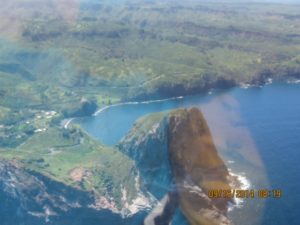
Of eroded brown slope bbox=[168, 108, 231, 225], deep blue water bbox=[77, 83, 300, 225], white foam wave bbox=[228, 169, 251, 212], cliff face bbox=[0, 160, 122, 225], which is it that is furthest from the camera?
cliff face bbox=[0, 160, 122, 225]

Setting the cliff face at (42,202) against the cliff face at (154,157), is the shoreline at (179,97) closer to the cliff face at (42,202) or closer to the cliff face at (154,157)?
the cliff face at (42,202)

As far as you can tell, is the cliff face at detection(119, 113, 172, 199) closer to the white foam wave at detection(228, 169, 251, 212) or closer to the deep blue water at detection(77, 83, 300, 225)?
the white foam wave at detection(228, 169, 251, 212)

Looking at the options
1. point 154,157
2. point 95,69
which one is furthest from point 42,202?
point 95,69

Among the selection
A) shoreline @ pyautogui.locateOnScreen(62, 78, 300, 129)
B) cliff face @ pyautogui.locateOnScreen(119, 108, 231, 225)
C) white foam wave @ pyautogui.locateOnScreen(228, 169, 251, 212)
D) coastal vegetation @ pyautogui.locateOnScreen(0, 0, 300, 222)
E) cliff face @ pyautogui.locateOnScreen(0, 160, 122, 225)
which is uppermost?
cliff face @ pyautogui.locateOnScreen(119, 108, 231, 225)

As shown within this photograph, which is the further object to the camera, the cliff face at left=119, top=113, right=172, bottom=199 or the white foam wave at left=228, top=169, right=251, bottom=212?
the white foam wave at left=228, top=169, right=251, bottom=212

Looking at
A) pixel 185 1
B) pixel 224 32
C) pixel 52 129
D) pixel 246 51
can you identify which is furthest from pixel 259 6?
pixel 52 129
